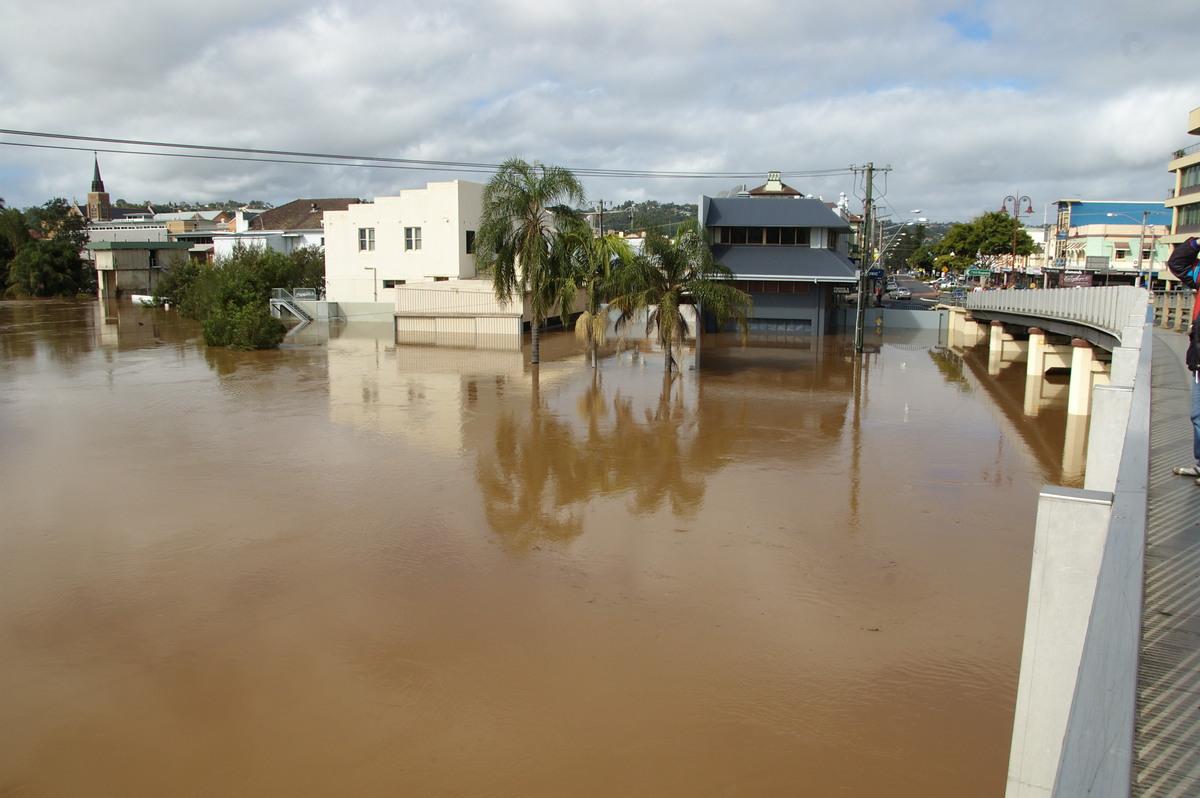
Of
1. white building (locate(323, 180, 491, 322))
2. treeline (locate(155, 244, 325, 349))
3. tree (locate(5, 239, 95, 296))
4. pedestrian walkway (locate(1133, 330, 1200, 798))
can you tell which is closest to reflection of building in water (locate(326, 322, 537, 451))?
treeline (locate(155, 244, 325, 349))

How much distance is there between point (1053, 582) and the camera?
4418mm

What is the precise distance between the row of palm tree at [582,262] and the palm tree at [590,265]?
1.4 inches

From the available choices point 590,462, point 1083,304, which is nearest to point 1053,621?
point 590,462

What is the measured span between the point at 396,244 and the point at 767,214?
20.6 m

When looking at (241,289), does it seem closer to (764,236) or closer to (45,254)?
(764,236)

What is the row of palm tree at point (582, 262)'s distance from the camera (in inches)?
1078

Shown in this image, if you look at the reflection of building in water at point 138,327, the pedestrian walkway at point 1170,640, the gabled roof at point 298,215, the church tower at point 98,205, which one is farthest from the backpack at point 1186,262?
the church tower at point 98,205

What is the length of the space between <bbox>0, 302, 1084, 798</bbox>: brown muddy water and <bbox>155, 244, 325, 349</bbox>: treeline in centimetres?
1473

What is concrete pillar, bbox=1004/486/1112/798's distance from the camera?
4.27 m

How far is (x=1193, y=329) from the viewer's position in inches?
296

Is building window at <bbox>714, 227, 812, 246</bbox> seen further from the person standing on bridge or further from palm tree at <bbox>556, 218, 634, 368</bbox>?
the person standing on bridge

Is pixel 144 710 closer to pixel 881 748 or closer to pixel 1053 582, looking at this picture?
pixel 881 748

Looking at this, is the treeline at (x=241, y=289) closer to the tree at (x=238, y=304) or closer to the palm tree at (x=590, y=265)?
the tree at (x=238, y=304)

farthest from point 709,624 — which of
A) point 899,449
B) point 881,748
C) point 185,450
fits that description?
point 185,450
